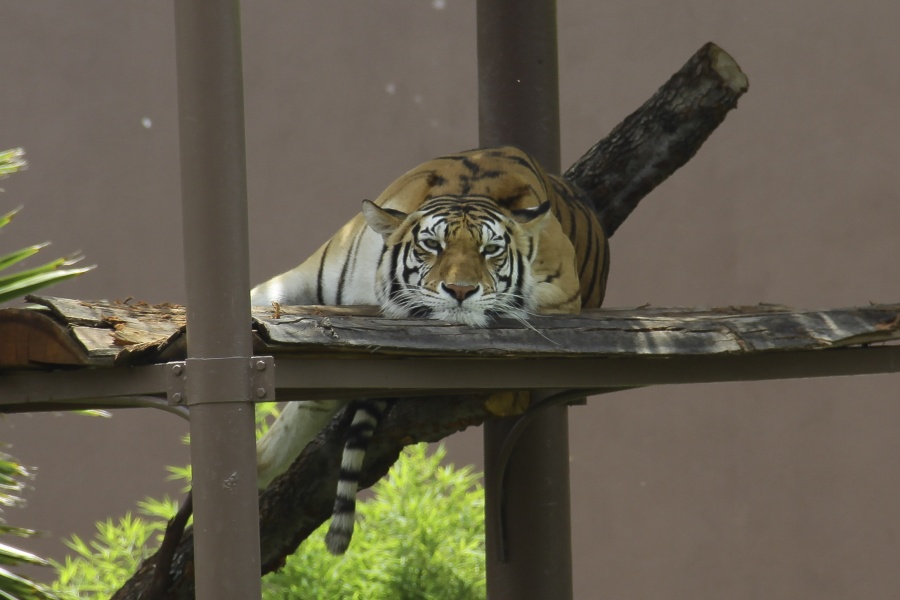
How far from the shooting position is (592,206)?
357 centimetres

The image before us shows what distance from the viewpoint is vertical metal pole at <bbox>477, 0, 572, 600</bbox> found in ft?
11.2

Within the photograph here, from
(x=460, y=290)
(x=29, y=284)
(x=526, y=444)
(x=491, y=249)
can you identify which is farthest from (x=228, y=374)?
(x=526, y=444)

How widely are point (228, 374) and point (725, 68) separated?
2178 mm

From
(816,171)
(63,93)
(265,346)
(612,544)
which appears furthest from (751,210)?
(265,346)

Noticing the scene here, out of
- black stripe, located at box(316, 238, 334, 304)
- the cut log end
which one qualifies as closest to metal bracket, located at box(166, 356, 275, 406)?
black stripe, located at box(316, 238, 334, 304)

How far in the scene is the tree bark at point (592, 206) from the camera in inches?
122

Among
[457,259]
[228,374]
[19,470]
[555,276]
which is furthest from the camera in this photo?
[19,470]

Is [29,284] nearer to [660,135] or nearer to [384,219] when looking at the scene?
[384,219]

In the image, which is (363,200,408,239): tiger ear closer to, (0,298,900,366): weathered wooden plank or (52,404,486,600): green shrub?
(0,298,900,366): weathered wooden plank

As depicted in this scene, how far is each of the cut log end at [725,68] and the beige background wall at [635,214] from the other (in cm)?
111

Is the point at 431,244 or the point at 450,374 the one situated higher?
the point at 431,244

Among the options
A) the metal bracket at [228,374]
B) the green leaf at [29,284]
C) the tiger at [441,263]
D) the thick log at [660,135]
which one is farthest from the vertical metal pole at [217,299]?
the thick log at [660,135]

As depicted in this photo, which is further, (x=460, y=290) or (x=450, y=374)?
(x=460, y=290)

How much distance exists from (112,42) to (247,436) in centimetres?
356
